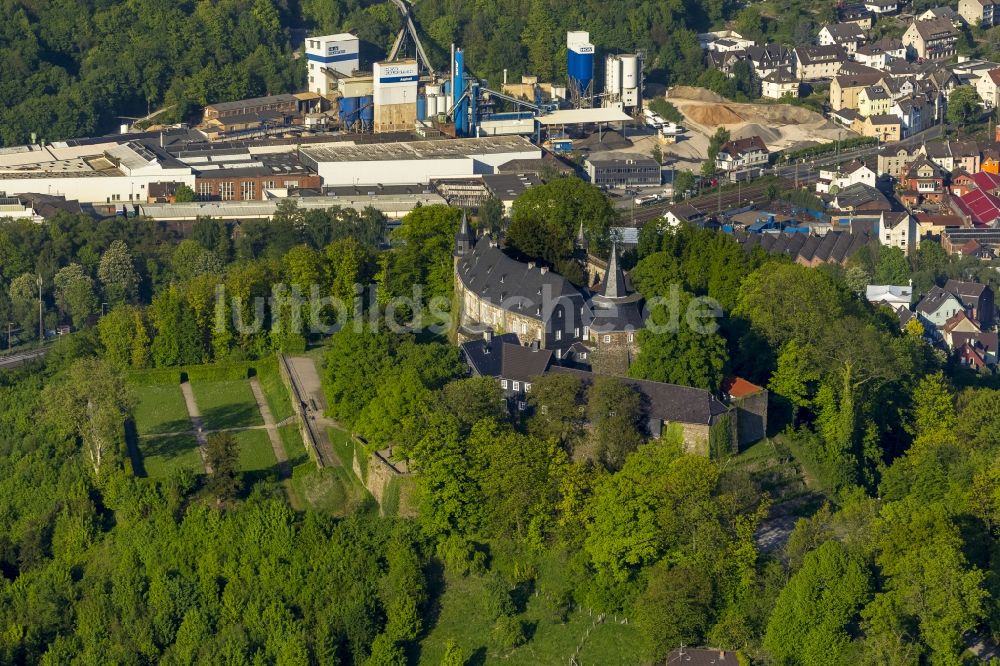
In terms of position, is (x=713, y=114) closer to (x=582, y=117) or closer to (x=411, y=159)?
(x=582, y=117)

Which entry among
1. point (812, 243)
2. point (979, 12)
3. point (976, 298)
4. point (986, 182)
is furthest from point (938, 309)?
point (979, 12)

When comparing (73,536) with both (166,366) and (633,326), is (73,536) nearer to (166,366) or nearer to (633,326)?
(166,366)

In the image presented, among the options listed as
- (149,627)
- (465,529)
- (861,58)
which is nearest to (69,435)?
(149,627)

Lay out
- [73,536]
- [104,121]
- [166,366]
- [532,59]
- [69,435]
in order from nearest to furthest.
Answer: [73,536] → [69,435] → [166,366] → [104,121] → [532,59]

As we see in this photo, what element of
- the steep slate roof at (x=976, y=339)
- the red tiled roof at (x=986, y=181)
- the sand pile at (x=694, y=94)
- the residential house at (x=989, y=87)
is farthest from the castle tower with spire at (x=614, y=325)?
the residential house at (x=989, y=87)

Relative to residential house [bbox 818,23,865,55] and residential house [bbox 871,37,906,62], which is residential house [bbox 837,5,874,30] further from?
residential house [bbox 871,37,906,62]

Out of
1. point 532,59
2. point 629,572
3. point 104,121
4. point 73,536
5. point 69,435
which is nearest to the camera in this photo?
point 629,572
